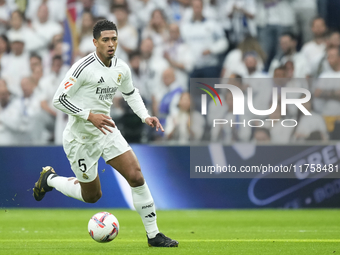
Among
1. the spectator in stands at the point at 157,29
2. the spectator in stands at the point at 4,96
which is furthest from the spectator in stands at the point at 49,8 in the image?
the spectator in stands at the point at 157,29

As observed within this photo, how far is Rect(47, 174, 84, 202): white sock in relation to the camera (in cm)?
654

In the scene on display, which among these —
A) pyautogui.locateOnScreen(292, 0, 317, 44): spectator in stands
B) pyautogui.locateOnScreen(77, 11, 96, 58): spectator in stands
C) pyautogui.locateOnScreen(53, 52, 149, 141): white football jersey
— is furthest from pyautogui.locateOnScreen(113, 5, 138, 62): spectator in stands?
pyautogui.locateOnScreen(53, 52, 149, 141): white football jersey

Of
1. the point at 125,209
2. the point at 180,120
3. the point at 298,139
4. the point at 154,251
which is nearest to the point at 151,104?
the point at 180,120

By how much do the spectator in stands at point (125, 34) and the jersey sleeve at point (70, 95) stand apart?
Answer: 6.88 m

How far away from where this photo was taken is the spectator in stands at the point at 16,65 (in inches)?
497

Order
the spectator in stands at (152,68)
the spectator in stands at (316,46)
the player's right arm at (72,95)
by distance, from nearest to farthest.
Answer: the player's right arm at (72,95) → the spectator in stands at (316,46) → the spectator in stands at (152,68)

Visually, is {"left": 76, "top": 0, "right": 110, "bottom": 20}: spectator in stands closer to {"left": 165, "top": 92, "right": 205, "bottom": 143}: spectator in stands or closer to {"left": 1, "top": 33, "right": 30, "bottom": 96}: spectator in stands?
{"left": 1, "top": 33, "right": 30, "bottom": 96}: spectator in stands

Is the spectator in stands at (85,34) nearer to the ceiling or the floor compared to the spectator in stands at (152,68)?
nearer to the ceiling

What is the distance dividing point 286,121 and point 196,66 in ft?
8.34

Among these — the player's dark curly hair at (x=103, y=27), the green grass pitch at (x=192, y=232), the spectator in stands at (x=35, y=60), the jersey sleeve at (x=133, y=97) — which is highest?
the player's dark curly hair at (x=103, y=27)

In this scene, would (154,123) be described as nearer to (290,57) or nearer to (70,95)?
(70,95)

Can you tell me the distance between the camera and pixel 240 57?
12070mm

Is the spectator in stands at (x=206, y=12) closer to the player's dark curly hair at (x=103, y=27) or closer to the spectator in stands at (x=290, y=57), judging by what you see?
the spectator in stands at (x=290, y=57)

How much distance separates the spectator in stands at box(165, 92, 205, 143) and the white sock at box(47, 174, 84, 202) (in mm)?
4736
